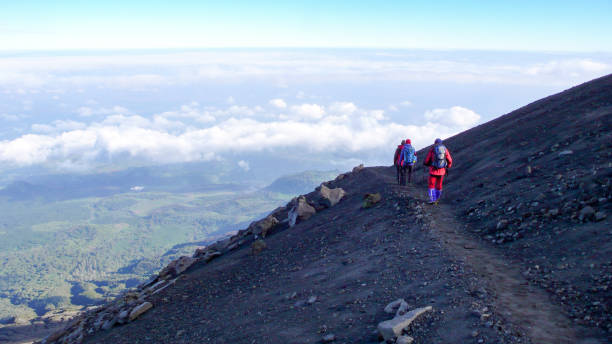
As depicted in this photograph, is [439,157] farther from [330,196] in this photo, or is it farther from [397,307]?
[397,307]

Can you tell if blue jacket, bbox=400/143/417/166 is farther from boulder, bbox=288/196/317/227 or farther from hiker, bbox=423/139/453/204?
boulder, bbox=288/196/317/227

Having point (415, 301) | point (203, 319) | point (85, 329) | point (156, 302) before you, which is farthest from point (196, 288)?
point (415, 301)

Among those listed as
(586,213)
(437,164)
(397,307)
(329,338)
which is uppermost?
(437,164)

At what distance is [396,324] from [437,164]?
10326mm

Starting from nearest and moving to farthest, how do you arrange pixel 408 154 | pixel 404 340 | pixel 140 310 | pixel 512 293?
pixel 404 340 < pixel 512 293 < pixel 140 310 < pixel 408 154

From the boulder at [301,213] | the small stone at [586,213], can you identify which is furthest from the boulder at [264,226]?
the small stone at [586,213]

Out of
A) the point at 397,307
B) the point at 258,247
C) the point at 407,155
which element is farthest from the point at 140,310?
the point at 407,155

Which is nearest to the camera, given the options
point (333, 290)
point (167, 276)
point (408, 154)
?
point (333, 290)

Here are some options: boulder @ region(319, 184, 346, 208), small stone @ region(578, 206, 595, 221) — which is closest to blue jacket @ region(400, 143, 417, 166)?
boulder @ region(319, 184, 346, 208)

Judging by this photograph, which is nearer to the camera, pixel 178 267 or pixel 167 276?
pixel 167 276

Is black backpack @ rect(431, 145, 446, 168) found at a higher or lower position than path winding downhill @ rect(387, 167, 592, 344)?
higher

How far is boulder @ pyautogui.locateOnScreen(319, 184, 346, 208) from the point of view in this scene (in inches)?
953

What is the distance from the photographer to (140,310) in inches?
650

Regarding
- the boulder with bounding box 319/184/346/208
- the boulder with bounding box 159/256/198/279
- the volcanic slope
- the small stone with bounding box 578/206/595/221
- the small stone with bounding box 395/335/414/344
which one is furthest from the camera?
the boulder with bounding box 319/184/346/208
